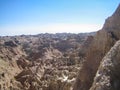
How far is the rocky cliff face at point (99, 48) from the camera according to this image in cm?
1096

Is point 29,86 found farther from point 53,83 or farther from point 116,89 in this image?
point 116,89

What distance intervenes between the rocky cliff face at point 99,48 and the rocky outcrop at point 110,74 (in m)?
3.49

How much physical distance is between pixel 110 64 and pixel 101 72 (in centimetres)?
33

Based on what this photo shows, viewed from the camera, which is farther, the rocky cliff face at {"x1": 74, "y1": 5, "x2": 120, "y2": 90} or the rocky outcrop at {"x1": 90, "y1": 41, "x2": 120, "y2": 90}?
the rocky cliff face at {"x1": 74, "y1": 5, "x2": 120, "y2": 90}

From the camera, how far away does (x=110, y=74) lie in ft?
22.7

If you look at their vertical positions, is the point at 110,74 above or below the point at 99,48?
below

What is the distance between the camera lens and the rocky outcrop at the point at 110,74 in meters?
6.63

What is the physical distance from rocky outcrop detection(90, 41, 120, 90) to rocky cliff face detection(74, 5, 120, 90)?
11.5 ft

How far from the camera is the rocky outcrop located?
21.8 ft

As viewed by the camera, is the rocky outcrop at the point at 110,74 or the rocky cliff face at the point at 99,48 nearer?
the rocky outcrop at the point at 110,74

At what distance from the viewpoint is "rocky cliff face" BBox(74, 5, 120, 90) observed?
11.0 meters

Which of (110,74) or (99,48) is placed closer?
(110,74)

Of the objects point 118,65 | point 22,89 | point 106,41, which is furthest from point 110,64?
point 22,89

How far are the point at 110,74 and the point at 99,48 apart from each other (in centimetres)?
500
